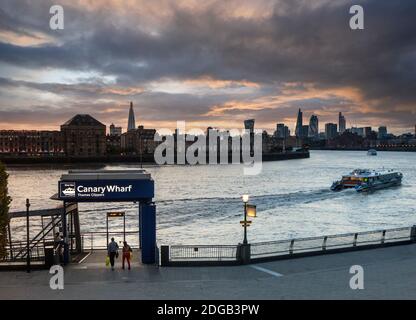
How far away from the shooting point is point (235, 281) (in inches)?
645

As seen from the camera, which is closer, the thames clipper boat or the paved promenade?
the paved promenade

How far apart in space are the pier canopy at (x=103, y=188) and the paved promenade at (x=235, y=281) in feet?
8.63

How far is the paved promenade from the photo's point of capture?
48.4 ft

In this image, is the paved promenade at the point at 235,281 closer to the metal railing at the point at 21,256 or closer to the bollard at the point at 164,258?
the bollard at the point at 164,258

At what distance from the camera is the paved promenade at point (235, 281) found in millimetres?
14750

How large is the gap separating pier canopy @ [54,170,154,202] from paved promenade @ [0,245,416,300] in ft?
8.63

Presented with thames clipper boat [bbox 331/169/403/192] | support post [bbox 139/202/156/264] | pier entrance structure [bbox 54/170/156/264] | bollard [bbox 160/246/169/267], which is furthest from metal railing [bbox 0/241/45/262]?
thames clipper boat [bbox 331/169/403/192]

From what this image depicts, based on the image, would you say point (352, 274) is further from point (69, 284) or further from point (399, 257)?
point (69, 284)

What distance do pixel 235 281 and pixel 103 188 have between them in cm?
662

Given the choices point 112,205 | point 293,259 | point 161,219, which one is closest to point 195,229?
point 161,219

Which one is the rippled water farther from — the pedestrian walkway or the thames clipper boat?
the pedestrian walkway

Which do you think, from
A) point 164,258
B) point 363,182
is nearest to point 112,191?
point 164,258

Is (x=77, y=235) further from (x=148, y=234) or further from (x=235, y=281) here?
(x=235, y=281)

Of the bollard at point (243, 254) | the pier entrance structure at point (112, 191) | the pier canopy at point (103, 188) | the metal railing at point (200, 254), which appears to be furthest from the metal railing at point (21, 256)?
the bollard at point (243, 254)
